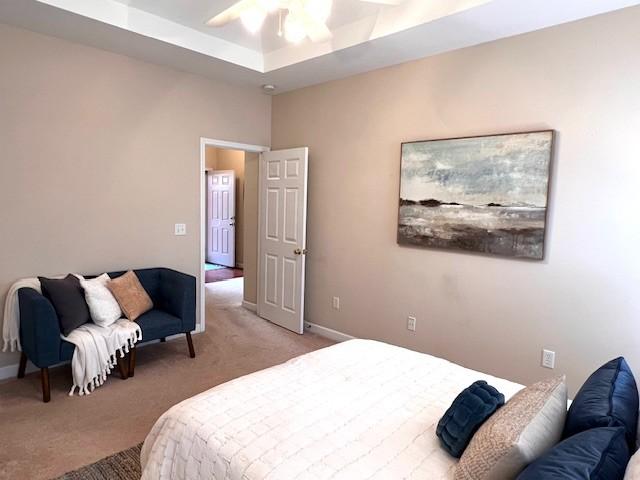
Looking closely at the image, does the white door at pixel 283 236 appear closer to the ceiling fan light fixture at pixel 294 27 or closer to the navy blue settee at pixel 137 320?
the navy blue settee at pixel 137 320

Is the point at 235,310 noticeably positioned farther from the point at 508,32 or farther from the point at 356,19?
the point at 508,32

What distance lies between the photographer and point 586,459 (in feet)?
3.22

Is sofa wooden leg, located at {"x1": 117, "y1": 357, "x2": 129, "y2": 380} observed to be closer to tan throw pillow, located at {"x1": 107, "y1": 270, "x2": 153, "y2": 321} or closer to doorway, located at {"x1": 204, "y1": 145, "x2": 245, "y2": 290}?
tan throw pillow, located at {"x1": 107, "y1": 270, "x2": 153, "y2": 321}

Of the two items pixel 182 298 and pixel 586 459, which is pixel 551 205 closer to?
pixel 586 459

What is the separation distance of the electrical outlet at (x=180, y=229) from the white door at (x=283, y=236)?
96cm

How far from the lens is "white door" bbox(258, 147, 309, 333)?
4285 millimetres

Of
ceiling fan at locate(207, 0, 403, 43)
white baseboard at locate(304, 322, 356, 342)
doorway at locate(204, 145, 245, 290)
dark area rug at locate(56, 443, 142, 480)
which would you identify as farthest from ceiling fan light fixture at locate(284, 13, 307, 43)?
doorway at locate(204, 145, 245, 290)

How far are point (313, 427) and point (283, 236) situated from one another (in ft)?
10.2

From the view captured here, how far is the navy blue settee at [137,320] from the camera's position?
8.95 feet

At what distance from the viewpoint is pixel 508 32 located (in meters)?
2.87

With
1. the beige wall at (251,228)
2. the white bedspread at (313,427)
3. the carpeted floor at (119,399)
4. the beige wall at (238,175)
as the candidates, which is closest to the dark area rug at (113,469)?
the carpeted floor at (119,399)

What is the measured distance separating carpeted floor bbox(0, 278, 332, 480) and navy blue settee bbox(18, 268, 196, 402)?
162mm

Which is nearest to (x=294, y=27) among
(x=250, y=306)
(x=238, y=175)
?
(x=250, y=306)

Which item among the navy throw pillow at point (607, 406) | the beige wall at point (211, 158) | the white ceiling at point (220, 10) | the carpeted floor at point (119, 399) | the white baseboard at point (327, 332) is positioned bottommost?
the carpeted floor at point (119, 399)
